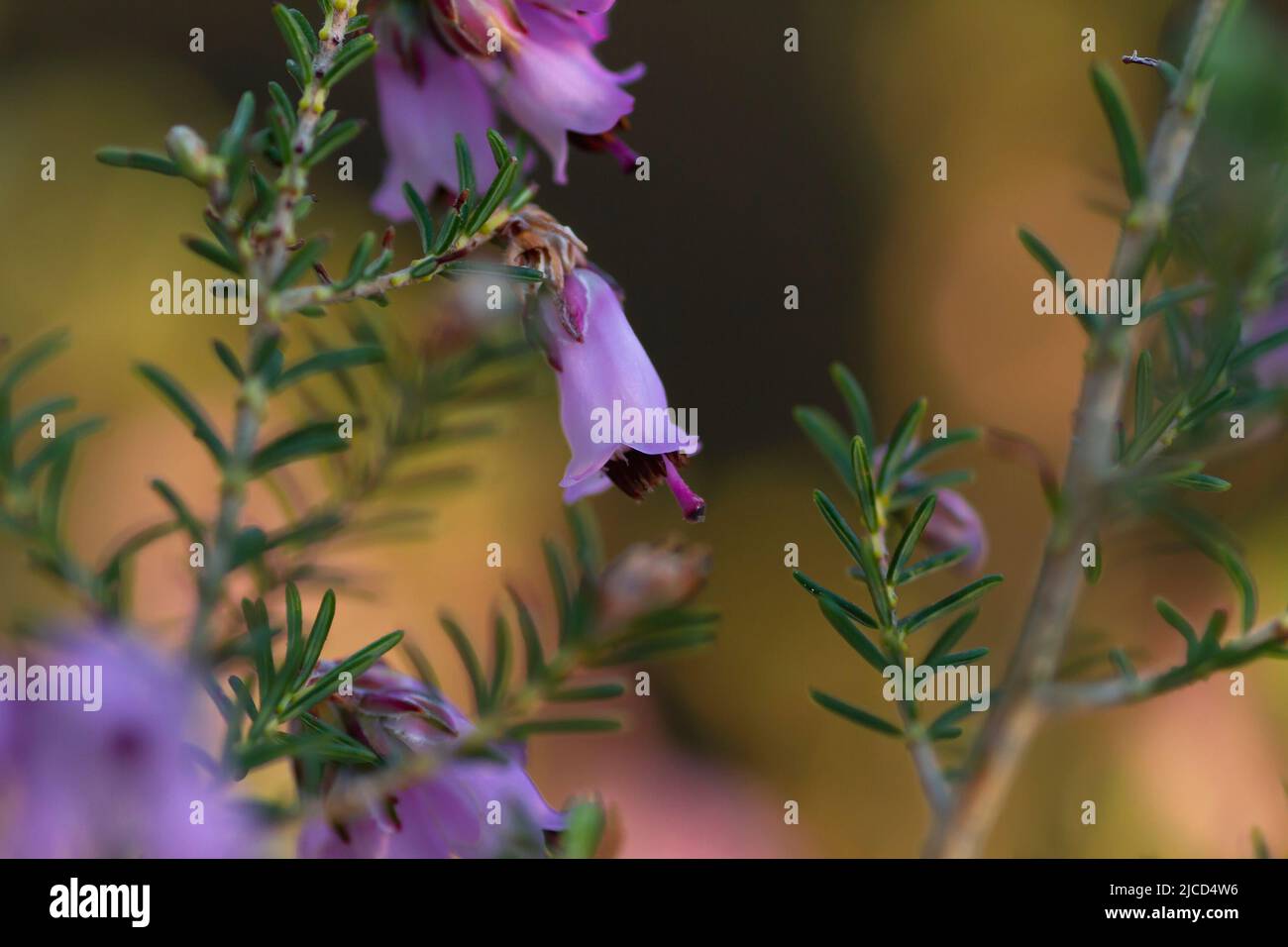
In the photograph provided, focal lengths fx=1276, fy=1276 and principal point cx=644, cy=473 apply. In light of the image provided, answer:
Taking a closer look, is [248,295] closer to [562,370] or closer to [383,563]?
[562,370]

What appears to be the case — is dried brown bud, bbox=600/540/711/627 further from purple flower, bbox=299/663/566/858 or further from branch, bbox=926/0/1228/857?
branch, bbox=926/0/1228/857

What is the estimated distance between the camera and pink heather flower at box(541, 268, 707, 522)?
1.88 ft

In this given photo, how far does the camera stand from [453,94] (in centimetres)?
65

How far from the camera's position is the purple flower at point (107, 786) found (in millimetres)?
481

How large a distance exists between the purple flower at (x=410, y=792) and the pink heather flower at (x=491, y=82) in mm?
254

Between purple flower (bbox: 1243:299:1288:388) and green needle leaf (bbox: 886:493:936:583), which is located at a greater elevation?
purple flower (bbox: 1243:299:1288:388)

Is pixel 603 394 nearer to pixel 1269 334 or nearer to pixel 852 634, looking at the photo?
pixel 852 634

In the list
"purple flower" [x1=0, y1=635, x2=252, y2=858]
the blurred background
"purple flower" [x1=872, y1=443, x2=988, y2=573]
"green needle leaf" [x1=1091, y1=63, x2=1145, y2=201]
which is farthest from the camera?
the blurred background

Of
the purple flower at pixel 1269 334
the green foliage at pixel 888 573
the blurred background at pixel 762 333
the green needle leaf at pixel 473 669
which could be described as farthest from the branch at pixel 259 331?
the blurred background at pixel 762 333

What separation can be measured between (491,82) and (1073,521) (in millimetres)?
351

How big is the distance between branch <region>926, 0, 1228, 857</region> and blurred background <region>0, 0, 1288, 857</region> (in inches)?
24.7

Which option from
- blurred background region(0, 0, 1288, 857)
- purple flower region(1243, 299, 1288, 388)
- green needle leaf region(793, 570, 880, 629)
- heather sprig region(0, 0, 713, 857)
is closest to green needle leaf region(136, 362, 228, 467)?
heather sprig region(0, 0, 713, 857)

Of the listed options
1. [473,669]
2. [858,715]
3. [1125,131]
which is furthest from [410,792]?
[1125,131]

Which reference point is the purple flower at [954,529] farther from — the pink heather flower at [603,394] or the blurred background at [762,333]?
the blurred background at [762,333]
